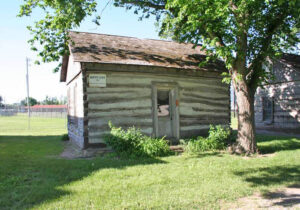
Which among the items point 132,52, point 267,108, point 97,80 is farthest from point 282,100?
point 97,80

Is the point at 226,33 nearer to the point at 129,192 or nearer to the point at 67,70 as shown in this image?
the point at 129,192

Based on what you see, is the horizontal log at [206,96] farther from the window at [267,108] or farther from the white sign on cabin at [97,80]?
the window at [267,108]

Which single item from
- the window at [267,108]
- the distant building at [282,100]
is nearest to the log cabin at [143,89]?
the distant building at [282,100]

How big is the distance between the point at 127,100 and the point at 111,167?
3.32 metres

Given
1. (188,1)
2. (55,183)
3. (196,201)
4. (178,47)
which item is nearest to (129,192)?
(196,201)

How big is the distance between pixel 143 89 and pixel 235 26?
399 cm

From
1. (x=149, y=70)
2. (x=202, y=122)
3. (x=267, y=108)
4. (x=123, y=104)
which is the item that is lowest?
(x=202, y=122)

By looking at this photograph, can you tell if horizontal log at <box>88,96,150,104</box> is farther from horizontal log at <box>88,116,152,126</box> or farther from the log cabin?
horizontal log at <box>88,116,152,126</box>

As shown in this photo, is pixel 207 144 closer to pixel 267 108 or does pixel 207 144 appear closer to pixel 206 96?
pixel 206 96

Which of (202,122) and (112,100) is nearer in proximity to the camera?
(112,100)

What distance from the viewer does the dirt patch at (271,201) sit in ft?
13.9

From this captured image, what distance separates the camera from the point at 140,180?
5641 millimetres

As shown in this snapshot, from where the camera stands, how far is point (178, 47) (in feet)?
42.2

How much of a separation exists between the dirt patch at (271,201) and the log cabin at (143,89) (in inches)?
223
